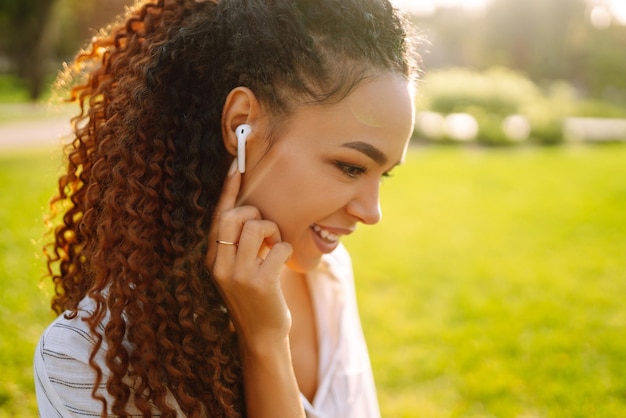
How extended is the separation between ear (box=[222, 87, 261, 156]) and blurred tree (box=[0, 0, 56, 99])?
19.7m

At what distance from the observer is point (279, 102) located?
75.0 inches

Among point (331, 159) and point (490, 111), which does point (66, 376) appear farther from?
point (490, 111)

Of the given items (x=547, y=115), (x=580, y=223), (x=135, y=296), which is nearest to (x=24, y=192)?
(x=135, y=296)

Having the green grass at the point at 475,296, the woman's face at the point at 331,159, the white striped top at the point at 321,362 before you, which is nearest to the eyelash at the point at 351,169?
the woman's face at the point at 331,159

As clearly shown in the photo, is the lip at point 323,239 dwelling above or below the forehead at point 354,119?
below

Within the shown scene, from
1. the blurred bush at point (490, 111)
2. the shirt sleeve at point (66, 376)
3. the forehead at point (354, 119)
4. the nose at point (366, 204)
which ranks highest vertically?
the blurred bush at point (490, 111)

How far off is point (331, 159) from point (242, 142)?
0.30 meters

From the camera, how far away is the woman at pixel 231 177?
5.89 ft

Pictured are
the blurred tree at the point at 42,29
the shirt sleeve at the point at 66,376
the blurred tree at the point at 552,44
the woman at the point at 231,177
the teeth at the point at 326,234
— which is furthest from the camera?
the blurred tree at the point at 552,44

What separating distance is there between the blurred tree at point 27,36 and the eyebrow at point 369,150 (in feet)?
65.6

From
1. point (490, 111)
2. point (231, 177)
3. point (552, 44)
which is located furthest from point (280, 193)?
point (552, 44)

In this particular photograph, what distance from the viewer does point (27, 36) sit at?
32.2m

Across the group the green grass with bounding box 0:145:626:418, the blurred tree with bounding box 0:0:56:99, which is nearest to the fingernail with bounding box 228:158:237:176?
the green grass with bounding box 0:145:626:418

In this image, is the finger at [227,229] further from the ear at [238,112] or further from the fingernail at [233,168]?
the ear at [238,112]
